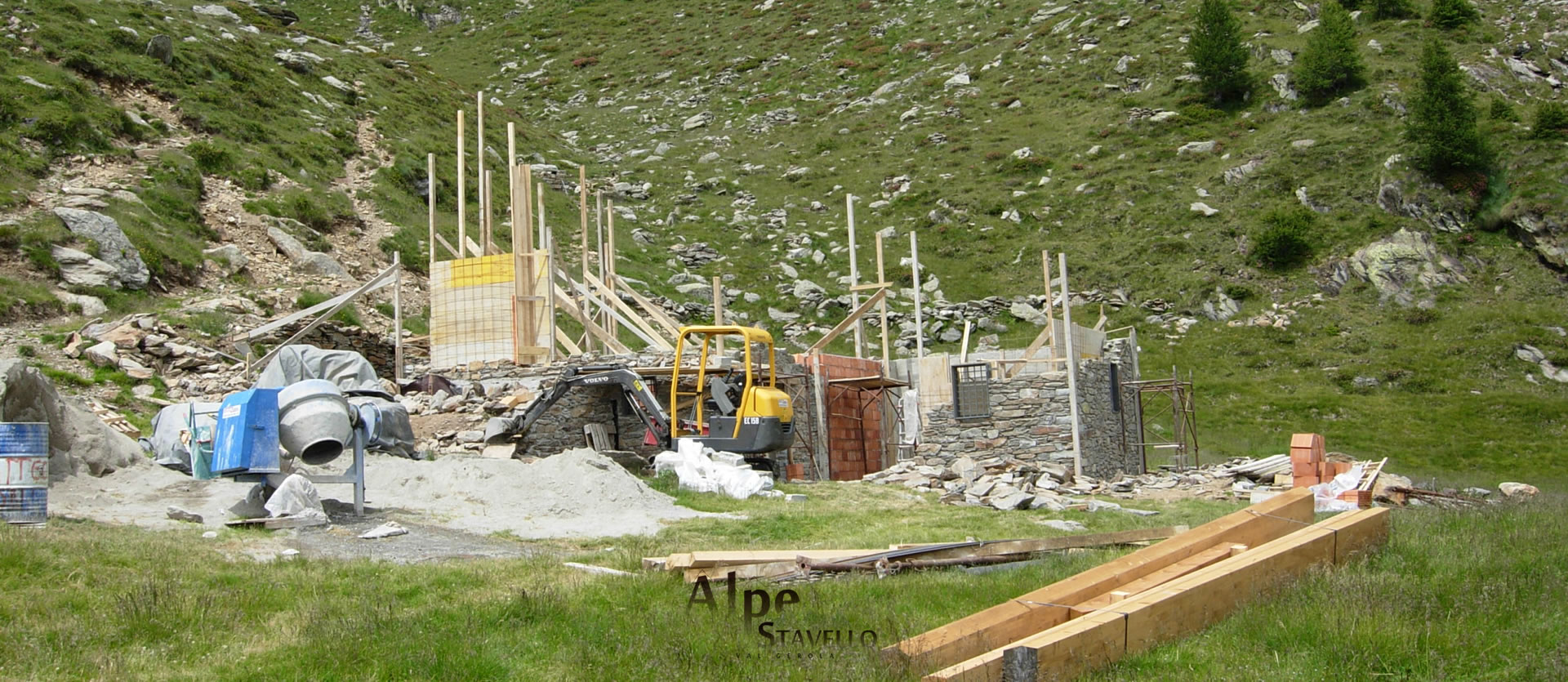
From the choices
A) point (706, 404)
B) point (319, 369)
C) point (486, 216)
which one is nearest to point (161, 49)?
point (486, 216)

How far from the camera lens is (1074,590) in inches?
272

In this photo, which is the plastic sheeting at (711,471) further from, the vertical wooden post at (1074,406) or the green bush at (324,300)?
the green bush at (324,300)

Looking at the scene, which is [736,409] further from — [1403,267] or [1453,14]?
[1453,14]

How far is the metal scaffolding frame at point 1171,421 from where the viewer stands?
2406 cm

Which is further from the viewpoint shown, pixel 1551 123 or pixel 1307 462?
pixel 1551 123

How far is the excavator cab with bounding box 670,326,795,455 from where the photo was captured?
17016 millimetres

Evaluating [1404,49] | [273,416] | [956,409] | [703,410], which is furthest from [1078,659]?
[1404,49]

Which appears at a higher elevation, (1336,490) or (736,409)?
(736,409)

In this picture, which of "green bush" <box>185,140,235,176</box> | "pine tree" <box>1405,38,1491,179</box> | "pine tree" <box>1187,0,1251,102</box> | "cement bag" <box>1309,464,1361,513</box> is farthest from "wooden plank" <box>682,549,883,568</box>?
"pine tree" <box>1187,0,1251,102</box>

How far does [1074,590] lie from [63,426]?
10331mm

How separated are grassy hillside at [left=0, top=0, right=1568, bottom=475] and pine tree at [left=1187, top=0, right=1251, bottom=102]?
2.74ft

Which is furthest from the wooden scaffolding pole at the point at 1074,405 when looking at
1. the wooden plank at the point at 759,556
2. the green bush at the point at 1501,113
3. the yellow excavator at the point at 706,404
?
the green bush at the point at 1501,113

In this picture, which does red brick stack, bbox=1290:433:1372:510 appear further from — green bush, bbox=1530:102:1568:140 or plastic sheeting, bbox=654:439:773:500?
green bush, bbox=1530:102:1568:140

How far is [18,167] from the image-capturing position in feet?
84.4
